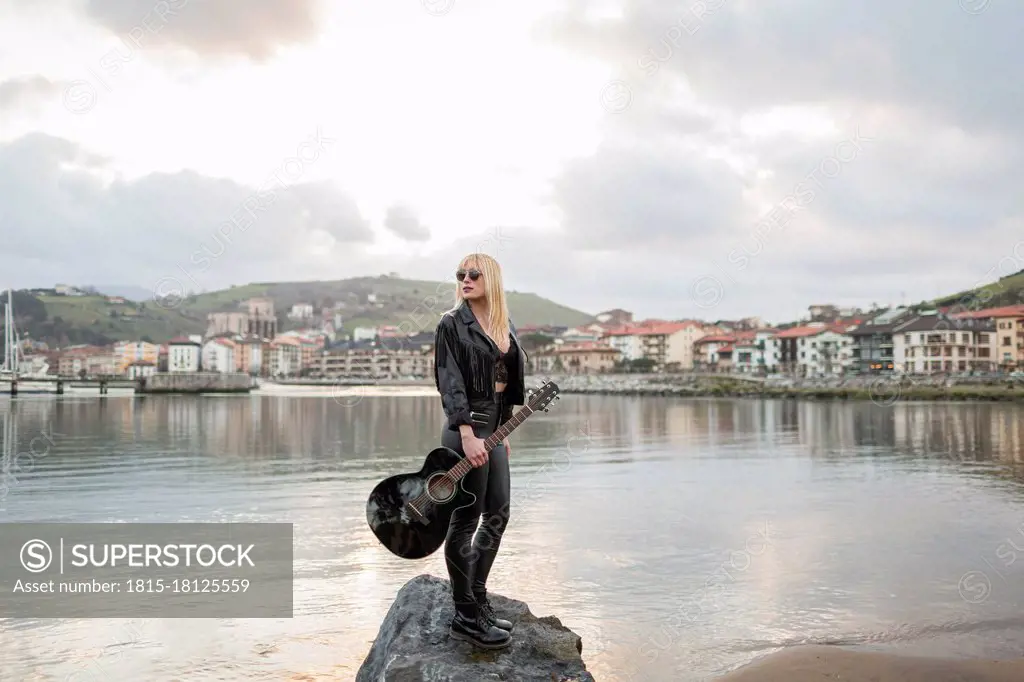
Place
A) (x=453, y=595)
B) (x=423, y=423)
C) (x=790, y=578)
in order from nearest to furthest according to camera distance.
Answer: (x=453, y=595) → (x=790, y=578) → (x=423, y=423)

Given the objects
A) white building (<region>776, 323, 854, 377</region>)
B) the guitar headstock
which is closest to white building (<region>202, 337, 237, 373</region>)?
white building (<region>776, 323, 854, 377</region>)

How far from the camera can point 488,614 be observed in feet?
16.7

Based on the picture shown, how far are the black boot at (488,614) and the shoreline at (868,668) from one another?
6.15 feet

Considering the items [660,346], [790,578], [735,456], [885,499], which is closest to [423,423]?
[735,456]

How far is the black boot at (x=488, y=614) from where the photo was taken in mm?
5032

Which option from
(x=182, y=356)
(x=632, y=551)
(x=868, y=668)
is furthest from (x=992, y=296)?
(x=868, y=668)

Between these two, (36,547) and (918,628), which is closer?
(918,628)

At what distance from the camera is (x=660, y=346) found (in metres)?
173

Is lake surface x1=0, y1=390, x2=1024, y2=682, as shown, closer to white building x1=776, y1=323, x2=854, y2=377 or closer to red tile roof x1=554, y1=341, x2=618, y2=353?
white building x1=776, y1=323, x2=854, y2=377

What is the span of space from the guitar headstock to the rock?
154 cm

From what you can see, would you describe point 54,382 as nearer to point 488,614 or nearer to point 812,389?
point 812,389

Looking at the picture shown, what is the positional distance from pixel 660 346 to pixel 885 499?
16038cm

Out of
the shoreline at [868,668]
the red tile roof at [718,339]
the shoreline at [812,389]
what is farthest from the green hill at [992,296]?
the shoreline at [868,668]

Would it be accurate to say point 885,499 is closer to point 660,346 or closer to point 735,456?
point 735,456
